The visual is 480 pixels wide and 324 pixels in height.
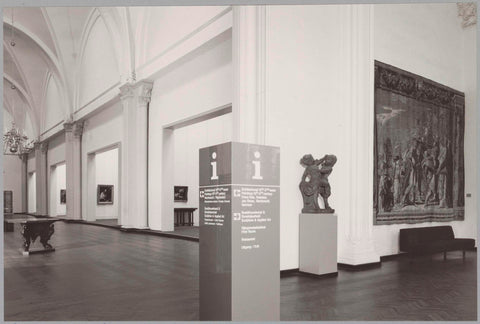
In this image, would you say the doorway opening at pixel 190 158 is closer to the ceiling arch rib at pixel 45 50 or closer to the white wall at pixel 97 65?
the white wall at pixel 97 65

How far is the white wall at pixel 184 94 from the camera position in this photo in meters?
10.2

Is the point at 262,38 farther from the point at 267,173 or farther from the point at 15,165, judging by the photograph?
the point at 15,165

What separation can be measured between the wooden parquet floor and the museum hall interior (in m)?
0.04

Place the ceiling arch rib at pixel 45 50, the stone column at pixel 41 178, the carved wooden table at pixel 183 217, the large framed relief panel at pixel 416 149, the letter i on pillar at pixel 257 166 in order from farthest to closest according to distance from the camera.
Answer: the stone column at pixel 41 178 → the ceiling arch rib at pixel 45 50 → the carved wooden table at pixel 183 217 → the large framed relief panel at pixel 416 149 → the letter i on pillar at pixel 257 166

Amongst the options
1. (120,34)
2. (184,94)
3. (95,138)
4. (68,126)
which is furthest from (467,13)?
(68,126)

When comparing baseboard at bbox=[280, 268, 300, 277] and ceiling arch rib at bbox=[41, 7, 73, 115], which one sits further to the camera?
ceiling arch rib at bbox=[41, 7, 73, 115]

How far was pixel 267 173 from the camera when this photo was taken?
12.1 feet

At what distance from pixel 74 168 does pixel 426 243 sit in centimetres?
1795

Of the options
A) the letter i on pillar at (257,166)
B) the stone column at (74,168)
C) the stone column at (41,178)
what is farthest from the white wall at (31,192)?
the letter i on pillar at (257,166)

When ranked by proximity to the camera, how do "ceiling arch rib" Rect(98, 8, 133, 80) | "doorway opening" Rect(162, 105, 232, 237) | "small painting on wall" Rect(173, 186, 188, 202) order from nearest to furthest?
"ceiling arch rib" Rect(98, 8, 133, 80), "doorway opening" Rect(162, 105, 232, 237), "small painting on wall" Rect(173, 186, 188, 202)

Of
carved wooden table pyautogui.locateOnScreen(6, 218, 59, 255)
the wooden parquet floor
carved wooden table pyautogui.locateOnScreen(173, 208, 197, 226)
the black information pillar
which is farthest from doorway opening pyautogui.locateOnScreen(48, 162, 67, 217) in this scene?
the black information pillar

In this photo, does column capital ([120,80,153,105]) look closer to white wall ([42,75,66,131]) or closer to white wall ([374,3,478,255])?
white wall ([374,3,478,255])

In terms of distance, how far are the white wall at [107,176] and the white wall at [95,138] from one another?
1.94 meters

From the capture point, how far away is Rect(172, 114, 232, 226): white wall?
17.9 meters
